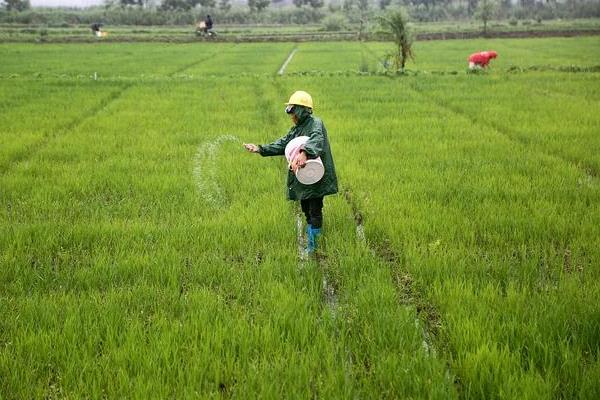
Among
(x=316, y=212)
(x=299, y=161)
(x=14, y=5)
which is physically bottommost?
(x=316, y=212)

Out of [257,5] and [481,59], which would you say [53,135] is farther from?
[257,5]

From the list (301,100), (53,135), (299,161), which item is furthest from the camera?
(53,135)

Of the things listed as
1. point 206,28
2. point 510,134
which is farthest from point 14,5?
point 510,134

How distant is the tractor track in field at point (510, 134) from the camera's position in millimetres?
5664

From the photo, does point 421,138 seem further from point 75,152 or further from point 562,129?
point 75,152

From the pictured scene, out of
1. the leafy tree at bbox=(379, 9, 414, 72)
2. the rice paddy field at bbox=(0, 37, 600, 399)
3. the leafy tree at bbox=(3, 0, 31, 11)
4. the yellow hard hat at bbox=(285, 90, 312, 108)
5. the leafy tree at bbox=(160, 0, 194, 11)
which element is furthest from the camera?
the leafy tree at bbox=(3, 0, 31, 11)

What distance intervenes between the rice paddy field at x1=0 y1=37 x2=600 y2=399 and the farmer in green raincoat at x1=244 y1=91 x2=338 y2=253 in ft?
0.73

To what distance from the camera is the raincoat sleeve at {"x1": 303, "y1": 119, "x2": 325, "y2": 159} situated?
342cm

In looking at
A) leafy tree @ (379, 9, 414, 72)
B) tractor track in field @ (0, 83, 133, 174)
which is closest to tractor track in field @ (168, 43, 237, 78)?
tractor track in field @ (0, 83, 133, 174)

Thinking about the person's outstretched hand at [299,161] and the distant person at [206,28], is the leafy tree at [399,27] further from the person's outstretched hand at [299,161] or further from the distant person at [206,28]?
the distant person at [206,28]

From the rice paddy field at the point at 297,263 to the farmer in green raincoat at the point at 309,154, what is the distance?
0.22m

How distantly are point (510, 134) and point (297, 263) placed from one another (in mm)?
4913

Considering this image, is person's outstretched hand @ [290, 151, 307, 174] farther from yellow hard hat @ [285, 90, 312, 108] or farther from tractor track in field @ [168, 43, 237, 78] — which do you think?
tractor track in field @ [168, 43, 237, 78]

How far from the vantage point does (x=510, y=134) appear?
7.38 meters
